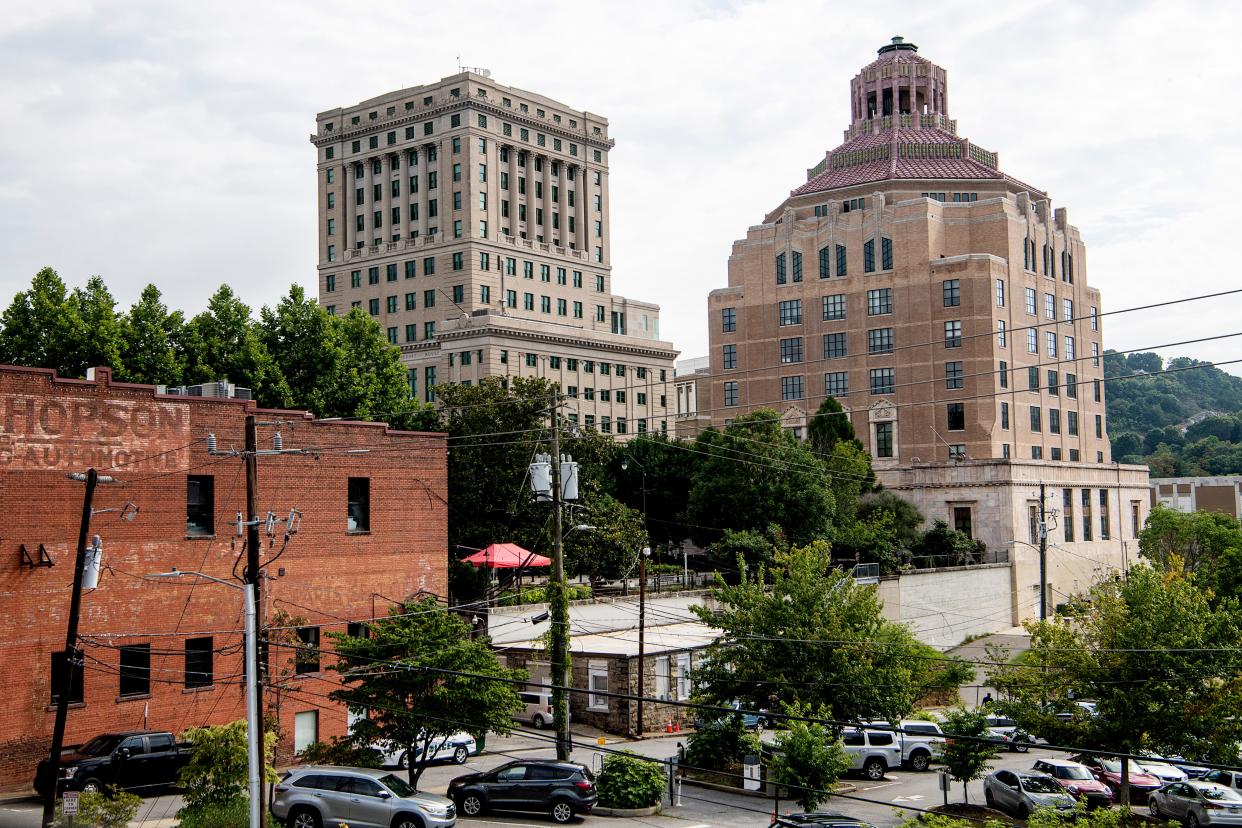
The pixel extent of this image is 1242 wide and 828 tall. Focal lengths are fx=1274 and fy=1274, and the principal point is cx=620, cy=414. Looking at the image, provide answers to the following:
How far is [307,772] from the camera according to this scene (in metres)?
32.9

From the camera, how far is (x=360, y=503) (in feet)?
148

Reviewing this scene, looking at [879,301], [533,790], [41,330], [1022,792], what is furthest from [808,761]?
[879,301]

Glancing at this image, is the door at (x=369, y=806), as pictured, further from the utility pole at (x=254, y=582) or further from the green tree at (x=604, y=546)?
the green tree at (x=604, y=546)

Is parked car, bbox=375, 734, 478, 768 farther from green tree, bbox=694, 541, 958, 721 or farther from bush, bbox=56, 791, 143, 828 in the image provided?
bush, bbox=56, 791, 143, 828

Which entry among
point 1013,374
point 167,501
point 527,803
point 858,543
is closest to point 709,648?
point 527,803

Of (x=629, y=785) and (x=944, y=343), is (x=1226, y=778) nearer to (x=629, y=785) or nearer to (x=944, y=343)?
(x=629, y=785)

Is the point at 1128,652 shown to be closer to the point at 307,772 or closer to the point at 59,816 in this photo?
the point at 307,772

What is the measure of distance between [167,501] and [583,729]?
18.8 metres

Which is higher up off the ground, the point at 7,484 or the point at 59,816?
the point at 7,484

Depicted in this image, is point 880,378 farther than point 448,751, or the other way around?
point 880,378

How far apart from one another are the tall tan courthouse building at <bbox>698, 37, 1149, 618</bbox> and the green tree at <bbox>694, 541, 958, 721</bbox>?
4952cm

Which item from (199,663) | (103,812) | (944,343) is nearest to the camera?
(103,812)

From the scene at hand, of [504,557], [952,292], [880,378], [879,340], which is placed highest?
[952,292]

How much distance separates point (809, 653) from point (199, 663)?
19.4m
